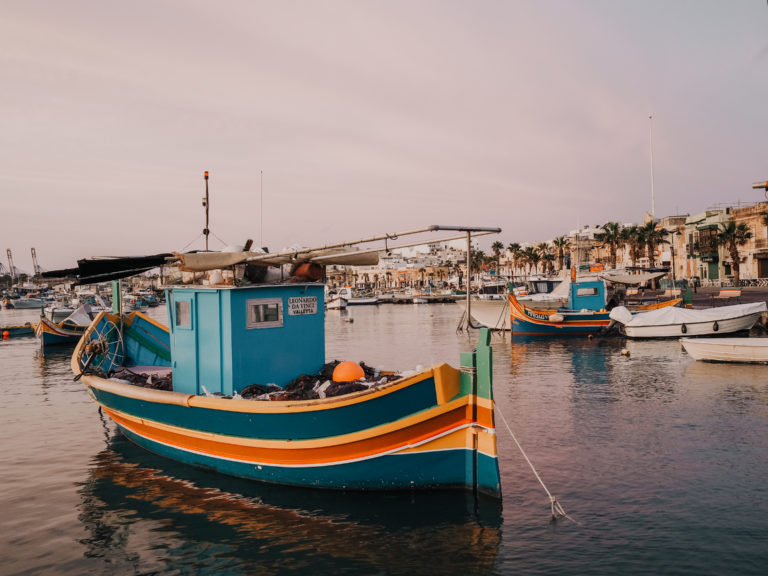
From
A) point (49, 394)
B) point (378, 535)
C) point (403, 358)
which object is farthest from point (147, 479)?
point (403, 358)

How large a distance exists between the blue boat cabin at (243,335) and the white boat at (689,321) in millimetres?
27392

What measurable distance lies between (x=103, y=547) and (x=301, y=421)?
11.7ft

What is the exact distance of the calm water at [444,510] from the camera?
833 cm

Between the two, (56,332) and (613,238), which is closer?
(56,332)

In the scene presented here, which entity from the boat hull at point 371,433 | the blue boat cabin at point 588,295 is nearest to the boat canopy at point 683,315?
the blue boat cabin at point 588,295

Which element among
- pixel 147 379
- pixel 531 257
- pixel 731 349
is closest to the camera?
pixel 147 379

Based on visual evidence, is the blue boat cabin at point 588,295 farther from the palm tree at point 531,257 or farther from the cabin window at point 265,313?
the palm tree at point 531,257

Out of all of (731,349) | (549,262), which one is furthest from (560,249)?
(731,349)

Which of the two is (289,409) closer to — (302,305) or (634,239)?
(302,305)

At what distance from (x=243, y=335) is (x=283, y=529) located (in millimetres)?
3860

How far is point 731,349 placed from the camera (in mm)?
24094

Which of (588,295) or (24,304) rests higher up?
(588,295)

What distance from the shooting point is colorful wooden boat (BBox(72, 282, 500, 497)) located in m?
9.21

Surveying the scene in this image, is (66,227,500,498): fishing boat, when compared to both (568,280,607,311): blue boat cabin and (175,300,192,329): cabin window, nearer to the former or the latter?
(175,300,192,329): cabin window
